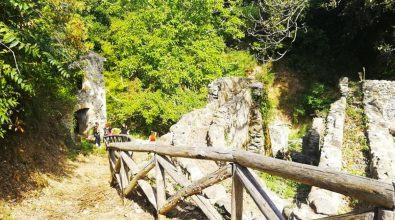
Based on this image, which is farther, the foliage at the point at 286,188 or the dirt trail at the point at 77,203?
the foliage at the point at 286,188

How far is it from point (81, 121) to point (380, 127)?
13.8m

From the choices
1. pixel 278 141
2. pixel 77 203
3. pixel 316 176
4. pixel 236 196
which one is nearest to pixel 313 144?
pixel 278 141

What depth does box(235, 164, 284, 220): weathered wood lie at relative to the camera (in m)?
3.04

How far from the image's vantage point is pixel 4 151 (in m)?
7.00

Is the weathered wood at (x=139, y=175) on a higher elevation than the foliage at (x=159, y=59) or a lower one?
lower

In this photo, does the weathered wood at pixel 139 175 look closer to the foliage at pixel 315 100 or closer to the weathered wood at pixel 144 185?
the weathered wood at pixel 144 185

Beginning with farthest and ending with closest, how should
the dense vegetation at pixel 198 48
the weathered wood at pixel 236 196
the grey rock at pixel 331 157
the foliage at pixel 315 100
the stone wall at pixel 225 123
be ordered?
the foliage at pixel 315 100
the dense vegetation at pixel 198 48
the stone wall at pixel 225 123
the grey rock at pixel 331 157
the weathered wood at pixel 236 196

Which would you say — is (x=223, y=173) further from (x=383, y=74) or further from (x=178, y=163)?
(x=383, y=74)

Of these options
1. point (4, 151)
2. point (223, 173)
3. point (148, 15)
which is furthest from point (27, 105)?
point (148, 15)

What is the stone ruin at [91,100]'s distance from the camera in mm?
17328

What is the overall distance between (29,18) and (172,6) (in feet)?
57.0

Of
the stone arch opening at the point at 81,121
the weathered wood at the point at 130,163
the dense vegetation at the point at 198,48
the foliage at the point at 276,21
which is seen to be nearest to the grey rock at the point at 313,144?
the foliage at the point at 276,21

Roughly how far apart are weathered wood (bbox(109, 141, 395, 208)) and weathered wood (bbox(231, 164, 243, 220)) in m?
0.19

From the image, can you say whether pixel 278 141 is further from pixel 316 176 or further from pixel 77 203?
pixel 316 176
